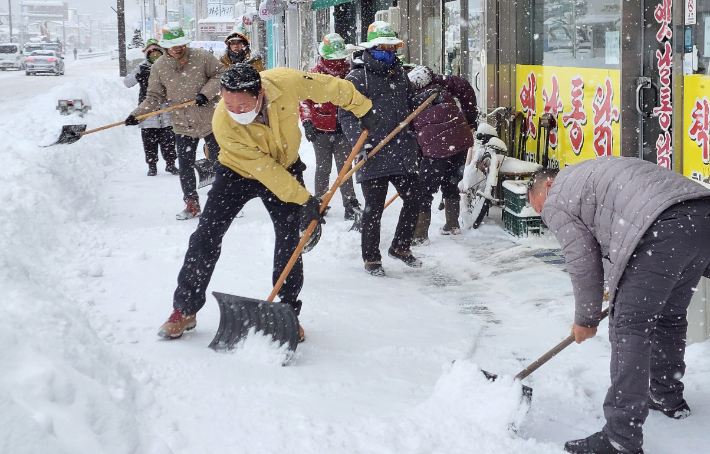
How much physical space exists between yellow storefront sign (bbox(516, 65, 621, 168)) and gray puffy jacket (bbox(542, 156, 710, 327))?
3588 mm

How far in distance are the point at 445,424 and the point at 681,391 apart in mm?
1152

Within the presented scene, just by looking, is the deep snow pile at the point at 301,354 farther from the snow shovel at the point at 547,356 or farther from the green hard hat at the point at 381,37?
the green hard hat at the point at 381,37

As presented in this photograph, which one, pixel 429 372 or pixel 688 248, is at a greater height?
pixel 688 248

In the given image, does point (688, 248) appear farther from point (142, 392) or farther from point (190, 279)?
point (190, 279)

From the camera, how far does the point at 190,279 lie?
4.72 metres

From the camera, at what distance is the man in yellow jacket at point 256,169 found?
14.2 feet

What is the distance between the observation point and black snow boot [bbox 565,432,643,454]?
321cm

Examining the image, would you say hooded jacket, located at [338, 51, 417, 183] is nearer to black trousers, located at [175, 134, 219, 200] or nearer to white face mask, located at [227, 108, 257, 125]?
white face mask, located at [227, 108, 257, 125]

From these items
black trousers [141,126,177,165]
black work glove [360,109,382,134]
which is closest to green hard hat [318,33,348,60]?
black work glove [360,109,382,134]

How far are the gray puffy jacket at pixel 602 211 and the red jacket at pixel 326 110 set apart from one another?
4.90m

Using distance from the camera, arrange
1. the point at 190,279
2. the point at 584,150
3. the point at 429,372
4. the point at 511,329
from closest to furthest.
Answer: the point at 429,372
the point at 190,279
the point at 511,329
the point at 584,150

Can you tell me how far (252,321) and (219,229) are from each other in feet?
1.96

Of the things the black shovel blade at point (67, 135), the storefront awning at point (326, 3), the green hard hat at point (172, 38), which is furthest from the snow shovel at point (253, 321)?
the storefront awning at point (326, 3)

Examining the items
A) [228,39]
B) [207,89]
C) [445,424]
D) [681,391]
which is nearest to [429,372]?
[445,424]
